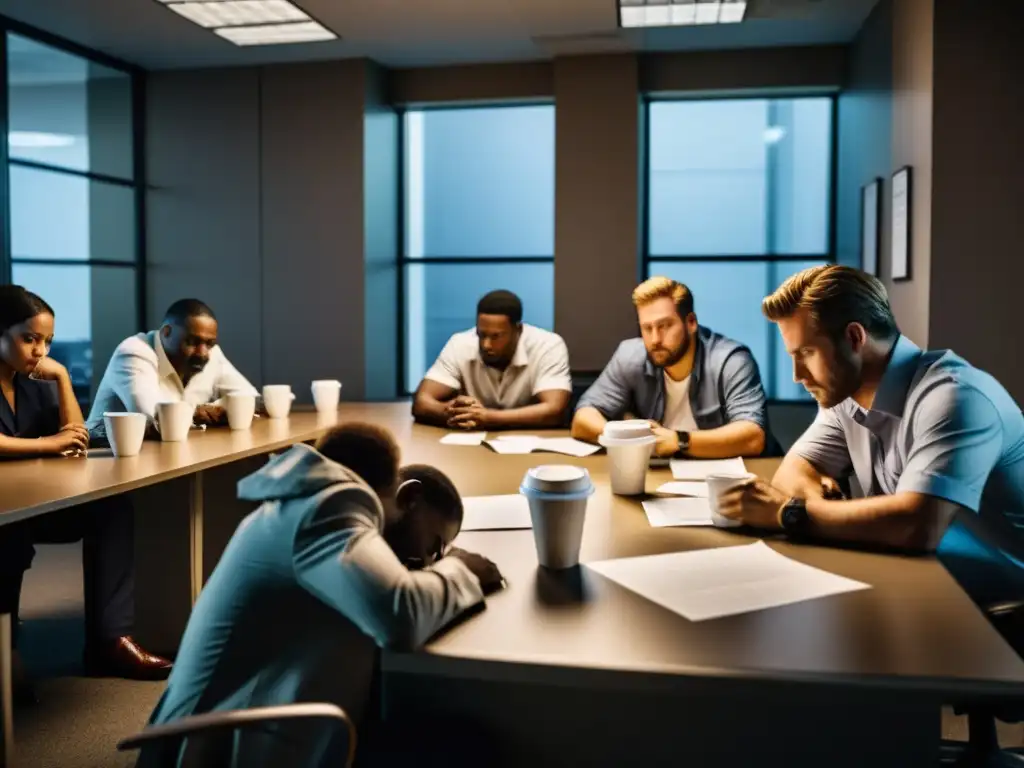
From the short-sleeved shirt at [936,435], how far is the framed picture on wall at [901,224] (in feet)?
7.42

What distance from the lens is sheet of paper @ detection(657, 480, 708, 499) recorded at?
229 cm

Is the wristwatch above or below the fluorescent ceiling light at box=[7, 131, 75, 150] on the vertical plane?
below

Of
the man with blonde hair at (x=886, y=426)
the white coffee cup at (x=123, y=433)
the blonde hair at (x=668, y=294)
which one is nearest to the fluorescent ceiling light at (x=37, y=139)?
the white coffee cup at (x=123, y=433)

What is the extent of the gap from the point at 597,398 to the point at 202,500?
1.45 m

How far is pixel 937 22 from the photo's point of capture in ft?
12.3

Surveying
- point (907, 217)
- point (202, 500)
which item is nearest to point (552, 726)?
point (202, 500)

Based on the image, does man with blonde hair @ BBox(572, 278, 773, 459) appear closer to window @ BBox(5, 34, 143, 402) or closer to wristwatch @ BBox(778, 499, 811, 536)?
wristwatch @ BBox(778, 499, 811, 536)

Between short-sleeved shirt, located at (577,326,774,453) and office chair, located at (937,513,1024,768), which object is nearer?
office chair, located at (937,513,1024,768)

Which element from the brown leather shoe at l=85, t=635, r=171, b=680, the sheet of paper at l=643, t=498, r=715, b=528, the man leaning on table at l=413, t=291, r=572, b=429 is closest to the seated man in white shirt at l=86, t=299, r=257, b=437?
the brown leather shoe at l=85, t=635, r=171, b=680

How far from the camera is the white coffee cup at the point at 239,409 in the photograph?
3.44m

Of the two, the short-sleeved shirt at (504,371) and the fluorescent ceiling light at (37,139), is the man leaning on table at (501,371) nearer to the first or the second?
the short-sleeved shirt at (504,371)

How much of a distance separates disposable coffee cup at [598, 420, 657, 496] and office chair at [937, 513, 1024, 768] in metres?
0.67

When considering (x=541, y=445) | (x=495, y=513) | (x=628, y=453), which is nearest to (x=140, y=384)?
(x=541, y=445)

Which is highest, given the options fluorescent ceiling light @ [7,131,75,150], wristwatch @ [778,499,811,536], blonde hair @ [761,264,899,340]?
fluorescent ceiling light @ [7,131,75,150]
